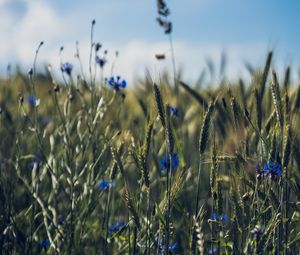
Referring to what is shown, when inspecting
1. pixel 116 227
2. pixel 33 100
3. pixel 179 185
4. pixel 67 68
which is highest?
pixel 67 68

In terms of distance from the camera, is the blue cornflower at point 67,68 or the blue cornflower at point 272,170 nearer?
the blue cornflower at point 272,170

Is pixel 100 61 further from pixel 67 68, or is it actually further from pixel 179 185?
pixel 179 185

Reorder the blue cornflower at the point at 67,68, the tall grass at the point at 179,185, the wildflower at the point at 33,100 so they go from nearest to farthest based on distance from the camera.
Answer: the tall grass at the point at 179,185 → the wildflower at the point at 33,100 → the blue cornflower at the point at 67,68

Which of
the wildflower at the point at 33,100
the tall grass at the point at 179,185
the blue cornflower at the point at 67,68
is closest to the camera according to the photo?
the tall grass at the point at 179,185

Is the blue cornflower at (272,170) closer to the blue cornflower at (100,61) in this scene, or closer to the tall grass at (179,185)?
the tall grass at (179,185)

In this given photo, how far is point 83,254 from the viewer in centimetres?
212

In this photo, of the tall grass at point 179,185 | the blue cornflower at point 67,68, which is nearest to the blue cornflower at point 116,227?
the tall grass at point 179,185

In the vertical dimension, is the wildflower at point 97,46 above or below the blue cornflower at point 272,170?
above

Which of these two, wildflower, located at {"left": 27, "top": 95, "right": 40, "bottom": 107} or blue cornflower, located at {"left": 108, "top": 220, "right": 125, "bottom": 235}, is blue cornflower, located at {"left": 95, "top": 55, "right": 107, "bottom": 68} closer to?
wildflower, located at {"left": 27, "top": 95, "right": 40, "bottom": 107}

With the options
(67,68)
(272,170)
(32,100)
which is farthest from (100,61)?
(272,170)

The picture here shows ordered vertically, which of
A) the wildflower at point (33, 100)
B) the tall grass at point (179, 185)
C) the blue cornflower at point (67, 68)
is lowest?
the tall grass at point (179, 185)

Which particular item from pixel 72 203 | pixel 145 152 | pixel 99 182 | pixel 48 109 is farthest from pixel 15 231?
pixel 48 109

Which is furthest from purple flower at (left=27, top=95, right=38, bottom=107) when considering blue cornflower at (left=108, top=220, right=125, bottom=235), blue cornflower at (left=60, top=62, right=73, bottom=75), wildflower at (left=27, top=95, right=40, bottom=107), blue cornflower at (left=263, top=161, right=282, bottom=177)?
blue cornflower at (left=263, top=161, right=282, bottom=177)

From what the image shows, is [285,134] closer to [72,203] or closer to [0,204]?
[72,203]
